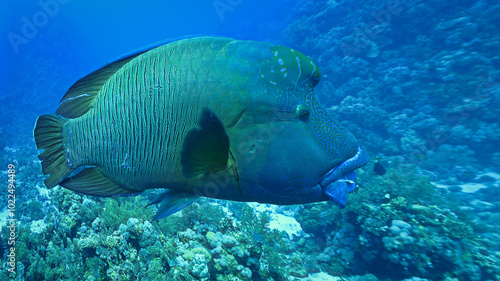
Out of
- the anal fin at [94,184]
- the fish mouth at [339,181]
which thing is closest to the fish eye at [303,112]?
the fish mouth at [339,181]

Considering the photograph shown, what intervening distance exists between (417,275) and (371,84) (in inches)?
486

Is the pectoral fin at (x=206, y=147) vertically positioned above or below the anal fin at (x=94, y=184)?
above

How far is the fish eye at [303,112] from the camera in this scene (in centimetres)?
104

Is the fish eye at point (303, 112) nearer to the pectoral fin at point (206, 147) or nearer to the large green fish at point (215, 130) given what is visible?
the large green fish at point (215, 130)

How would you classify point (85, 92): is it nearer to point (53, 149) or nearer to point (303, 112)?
point (53, 149)

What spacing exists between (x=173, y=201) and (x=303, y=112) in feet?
2.55

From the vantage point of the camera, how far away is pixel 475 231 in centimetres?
550

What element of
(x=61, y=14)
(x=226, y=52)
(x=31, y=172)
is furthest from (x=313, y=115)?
(x=61, y=14)

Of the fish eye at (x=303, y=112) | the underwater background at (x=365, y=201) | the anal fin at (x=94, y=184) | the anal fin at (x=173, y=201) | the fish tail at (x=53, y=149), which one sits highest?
the fish eye at (x=303, y=112)

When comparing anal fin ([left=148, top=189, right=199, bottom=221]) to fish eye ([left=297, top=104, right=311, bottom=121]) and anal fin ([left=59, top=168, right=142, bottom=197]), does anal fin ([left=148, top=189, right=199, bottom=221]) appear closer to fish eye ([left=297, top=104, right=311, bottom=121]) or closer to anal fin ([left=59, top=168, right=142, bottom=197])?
anal fin ([left=59, top=168, right=142, bottom=197])

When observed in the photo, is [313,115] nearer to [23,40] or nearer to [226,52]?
[226,52]

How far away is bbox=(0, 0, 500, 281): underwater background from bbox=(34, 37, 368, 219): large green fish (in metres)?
0.29

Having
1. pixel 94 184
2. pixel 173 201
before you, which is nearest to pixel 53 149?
pixel 94 184

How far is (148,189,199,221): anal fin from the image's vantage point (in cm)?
110
